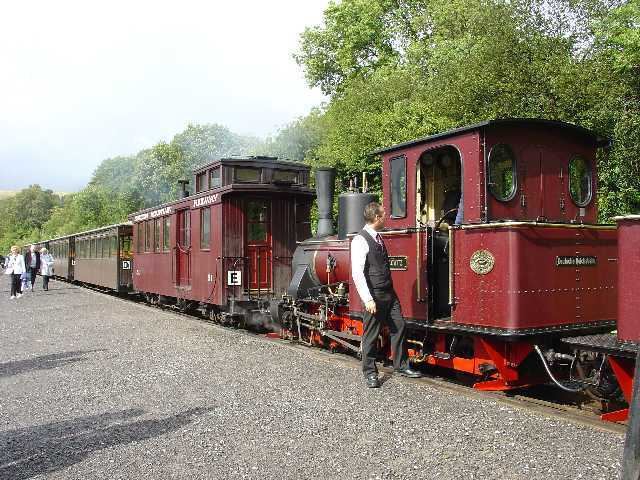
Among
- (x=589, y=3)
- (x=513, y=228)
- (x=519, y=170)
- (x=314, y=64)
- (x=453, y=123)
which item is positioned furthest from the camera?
(x=314, y=64)

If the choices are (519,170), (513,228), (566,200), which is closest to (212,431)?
(513,228)

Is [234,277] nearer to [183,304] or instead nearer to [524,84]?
[183,304]

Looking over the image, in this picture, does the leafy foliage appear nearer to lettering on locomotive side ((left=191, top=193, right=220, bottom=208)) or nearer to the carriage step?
lettering on locomotive side ((left=191, top=193, right=220, bottom=208))

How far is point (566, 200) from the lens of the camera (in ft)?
21.6

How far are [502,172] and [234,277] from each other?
243 inches

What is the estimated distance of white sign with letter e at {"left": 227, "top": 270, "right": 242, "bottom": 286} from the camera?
1114 cm

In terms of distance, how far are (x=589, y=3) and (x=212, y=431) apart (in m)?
18.5

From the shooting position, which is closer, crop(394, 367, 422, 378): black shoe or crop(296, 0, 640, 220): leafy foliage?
crop(394, 367, 422, 378): black shoe

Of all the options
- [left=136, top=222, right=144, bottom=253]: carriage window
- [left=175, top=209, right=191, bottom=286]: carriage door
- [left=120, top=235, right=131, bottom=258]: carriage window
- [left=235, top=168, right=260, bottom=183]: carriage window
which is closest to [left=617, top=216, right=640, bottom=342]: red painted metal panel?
[left=235, top=168, right=260, bottom=183]: carriage window

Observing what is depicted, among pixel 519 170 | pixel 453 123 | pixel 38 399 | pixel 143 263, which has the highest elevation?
pixel 453 123

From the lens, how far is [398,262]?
6.83 meters

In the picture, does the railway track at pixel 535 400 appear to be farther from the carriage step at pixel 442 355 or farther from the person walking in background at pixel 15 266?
the person walking in background at pixel 15 266

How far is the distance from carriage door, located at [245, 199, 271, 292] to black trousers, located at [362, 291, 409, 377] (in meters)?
5.40

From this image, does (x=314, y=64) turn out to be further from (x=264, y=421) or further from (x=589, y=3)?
(x=264, y=421)
